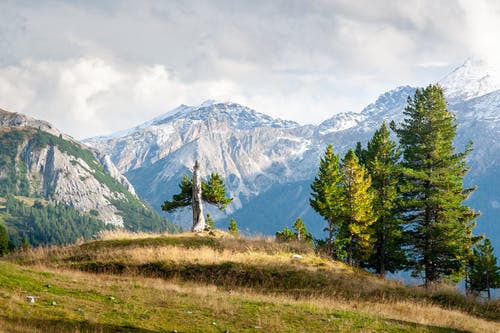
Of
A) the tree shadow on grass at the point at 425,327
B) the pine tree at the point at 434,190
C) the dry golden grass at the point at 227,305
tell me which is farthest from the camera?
the pine tree at the point at 434,190

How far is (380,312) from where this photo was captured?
16422mm

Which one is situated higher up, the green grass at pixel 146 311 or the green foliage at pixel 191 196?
the green foliage at pixel 191 196

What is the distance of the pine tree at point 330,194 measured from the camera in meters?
41.2

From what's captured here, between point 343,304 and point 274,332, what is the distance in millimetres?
7317

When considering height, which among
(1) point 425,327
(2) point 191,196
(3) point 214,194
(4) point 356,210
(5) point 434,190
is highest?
(5) point 434,190

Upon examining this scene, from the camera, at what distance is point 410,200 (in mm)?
37656

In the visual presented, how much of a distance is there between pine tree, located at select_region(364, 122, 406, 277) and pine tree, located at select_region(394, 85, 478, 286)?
1279mm

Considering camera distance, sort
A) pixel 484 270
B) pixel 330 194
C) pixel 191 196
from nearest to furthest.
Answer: pixel 330 194 → pixel 191 196 → pixel 484 270

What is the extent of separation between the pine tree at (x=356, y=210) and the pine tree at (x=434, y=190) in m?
3.61

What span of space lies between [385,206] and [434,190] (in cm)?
538

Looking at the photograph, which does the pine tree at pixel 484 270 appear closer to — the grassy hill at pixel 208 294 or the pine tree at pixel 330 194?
the pine tree at pixel 330 194

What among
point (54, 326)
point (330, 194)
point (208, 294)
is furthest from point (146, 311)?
point (330, 194)

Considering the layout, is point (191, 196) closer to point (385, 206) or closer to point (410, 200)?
point (385, 206)

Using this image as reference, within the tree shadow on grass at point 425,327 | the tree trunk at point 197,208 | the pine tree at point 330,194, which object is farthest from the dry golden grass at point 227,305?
the pine tree at point 330,194
